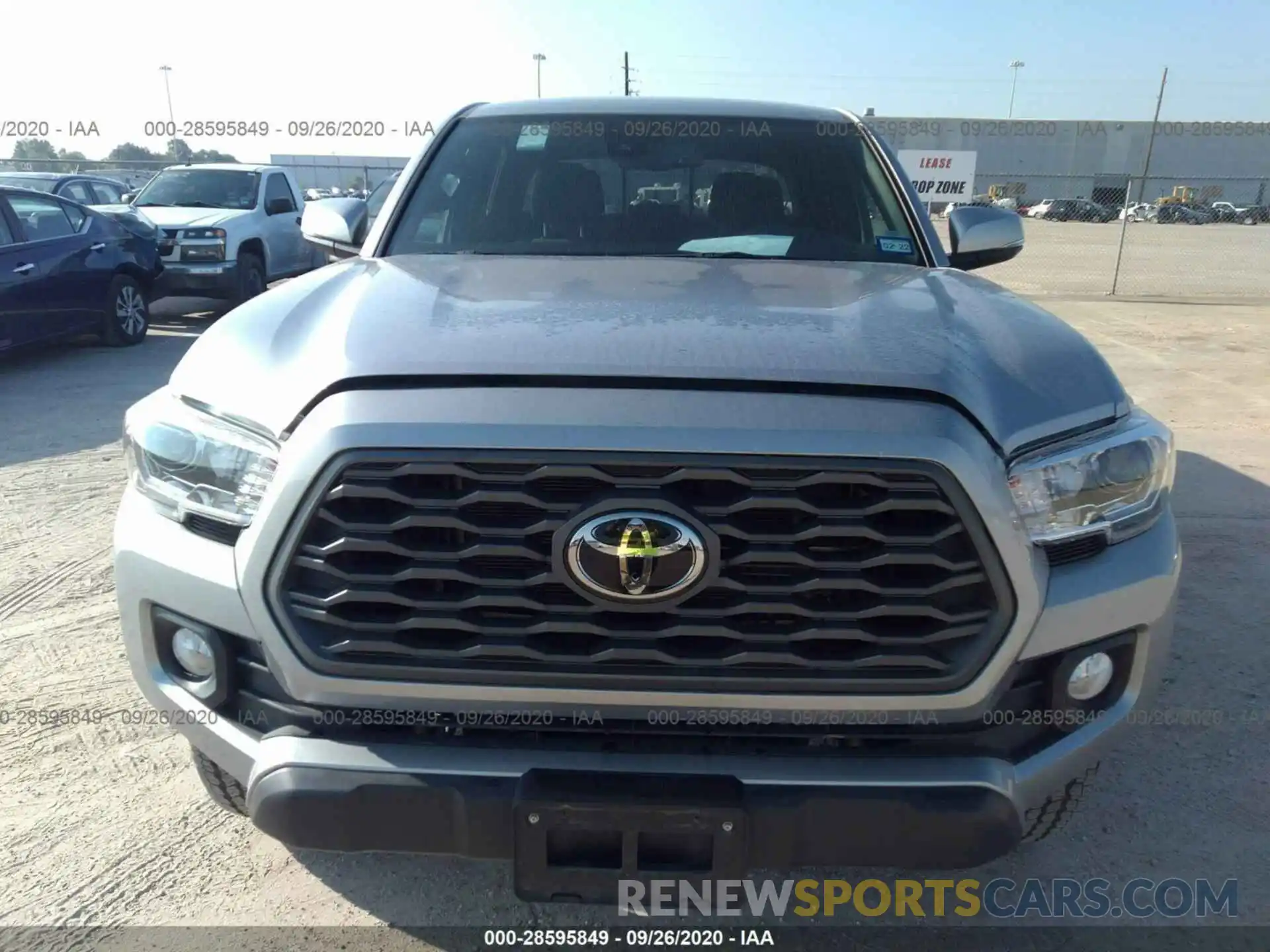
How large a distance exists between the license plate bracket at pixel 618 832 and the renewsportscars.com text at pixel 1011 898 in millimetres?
601

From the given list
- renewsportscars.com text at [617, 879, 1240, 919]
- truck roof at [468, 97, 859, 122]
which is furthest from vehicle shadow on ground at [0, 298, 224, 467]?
renewsportscars.com text at [617, 879, 1240, 919]

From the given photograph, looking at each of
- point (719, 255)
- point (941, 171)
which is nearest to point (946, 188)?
point (941, 171)

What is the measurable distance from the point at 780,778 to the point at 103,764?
85.6 inches

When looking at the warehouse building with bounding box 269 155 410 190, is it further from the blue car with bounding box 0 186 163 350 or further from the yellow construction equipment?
the yellow construction equipment

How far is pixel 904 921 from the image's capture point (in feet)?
7.52

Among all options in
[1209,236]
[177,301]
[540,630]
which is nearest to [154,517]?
[540,630]

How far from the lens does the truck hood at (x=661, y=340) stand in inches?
68.4

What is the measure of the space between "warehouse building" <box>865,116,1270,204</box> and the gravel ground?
55.7 metres

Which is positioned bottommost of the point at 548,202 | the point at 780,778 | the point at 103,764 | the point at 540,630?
the point at 103,764

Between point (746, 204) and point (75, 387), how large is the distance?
22.0ft

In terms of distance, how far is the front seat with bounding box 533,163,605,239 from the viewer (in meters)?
3.10

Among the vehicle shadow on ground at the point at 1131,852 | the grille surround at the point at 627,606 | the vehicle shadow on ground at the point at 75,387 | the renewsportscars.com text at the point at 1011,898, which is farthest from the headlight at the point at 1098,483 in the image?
the vehicle shadow on ground at the point at 75,387

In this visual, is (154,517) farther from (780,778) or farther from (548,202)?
(548,202)

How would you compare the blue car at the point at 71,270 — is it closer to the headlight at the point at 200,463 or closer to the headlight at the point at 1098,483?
the headlight at the point at 200,463
